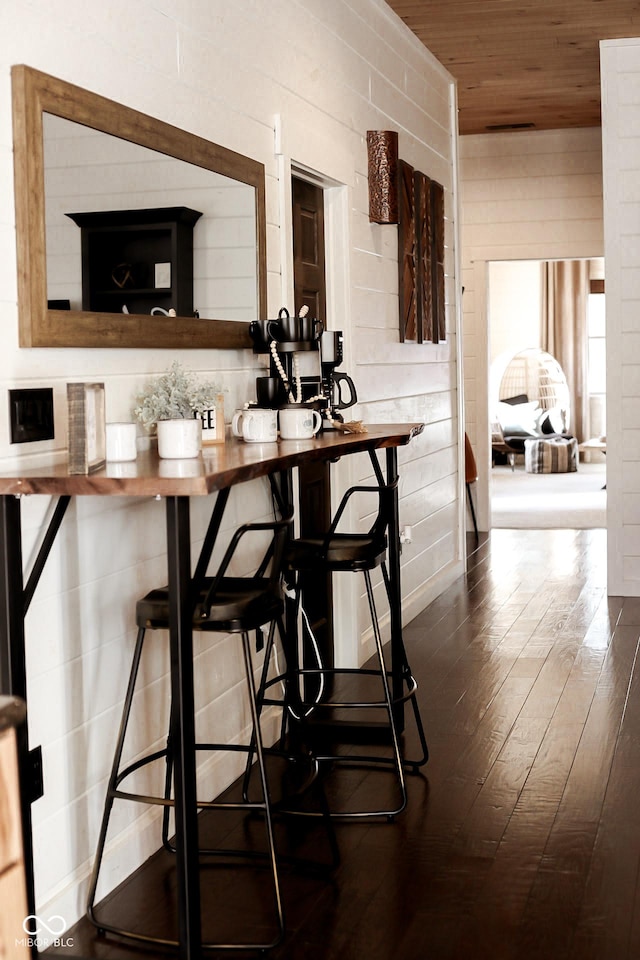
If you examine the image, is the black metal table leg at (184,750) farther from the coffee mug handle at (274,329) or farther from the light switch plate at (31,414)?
the coffee mug handle at (274,329)

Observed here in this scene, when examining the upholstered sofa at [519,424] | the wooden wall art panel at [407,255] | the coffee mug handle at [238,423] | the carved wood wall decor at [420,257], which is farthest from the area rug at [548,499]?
the coffee mug handle at [238,423]

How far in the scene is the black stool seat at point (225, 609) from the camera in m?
2.62

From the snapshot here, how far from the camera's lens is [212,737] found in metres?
3.51

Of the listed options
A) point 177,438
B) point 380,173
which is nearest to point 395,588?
point 177,438

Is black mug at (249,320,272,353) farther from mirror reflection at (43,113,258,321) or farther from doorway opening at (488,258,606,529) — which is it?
doorway opening at (488,258,606,529)

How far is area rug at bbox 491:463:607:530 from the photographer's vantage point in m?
9.16

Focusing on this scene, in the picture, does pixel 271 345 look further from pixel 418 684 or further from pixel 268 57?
pixel 418 684

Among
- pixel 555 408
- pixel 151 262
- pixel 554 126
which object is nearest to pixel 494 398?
pixel 555 408

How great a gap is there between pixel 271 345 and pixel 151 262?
68cm

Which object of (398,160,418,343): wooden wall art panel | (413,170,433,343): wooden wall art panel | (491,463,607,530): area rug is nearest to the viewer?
(398,160,418,343): wooden wall art panel

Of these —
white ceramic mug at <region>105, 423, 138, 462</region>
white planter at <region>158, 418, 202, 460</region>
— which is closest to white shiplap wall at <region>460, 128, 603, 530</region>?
white planter at <region>158, 418, 202, 460</region>

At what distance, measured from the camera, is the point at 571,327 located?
14188 mm

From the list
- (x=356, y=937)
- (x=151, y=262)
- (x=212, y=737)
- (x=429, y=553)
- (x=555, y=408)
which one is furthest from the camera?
(x=555, y=408)

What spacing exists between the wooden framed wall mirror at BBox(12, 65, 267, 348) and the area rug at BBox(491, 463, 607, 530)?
5.76 meters
